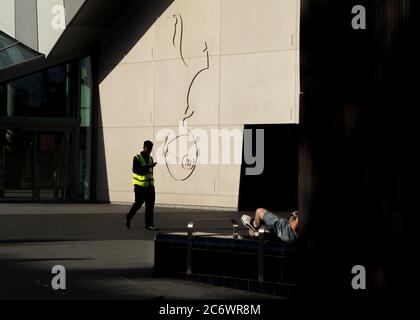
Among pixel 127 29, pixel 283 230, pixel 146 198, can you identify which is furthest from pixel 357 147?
pixel 127 29

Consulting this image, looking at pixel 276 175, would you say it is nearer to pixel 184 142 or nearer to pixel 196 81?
pixel 184 142

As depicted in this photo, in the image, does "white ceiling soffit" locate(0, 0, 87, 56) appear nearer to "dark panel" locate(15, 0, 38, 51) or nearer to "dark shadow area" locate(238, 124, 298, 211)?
"dark panel" locate(15, 0, 38, 51)

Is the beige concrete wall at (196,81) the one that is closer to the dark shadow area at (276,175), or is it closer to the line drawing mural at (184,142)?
the line drawing mural at (184,142)

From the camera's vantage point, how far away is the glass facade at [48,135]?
29.5 metres

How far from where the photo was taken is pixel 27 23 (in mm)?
28344

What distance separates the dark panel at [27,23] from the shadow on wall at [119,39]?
236 centimetres

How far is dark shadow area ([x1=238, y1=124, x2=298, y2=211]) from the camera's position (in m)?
24.2

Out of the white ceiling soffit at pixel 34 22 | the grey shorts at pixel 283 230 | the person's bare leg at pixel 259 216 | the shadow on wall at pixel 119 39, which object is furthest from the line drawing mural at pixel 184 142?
the grey shorts at pixel 283 230

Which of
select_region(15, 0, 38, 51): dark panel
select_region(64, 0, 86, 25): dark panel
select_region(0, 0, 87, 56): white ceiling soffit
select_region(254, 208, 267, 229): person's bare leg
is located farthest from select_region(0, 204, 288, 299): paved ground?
select_region(15, 0, 38, 51): dark panel

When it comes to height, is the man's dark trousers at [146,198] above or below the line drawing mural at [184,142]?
below

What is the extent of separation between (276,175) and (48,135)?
9.48 m

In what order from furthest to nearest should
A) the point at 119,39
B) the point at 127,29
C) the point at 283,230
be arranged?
the point at 119,39
the point at 127,29
the point at 283,230

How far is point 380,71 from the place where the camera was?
7059mm
